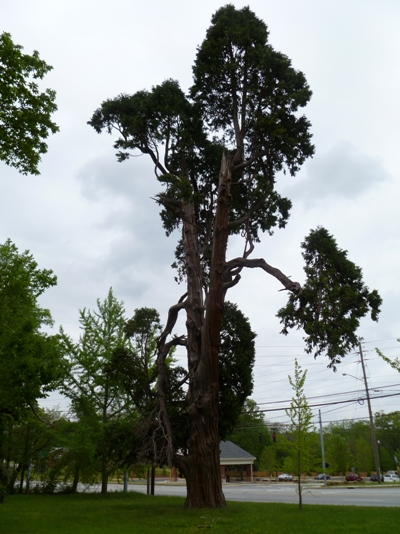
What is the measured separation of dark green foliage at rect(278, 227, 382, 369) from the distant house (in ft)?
154

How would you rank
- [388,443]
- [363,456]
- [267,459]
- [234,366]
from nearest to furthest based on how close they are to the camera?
[234,366]
[363,456]
[267,459]
[388,443]

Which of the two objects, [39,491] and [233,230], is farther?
[39,491]

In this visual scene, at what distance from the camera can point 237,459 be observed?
58.7 m

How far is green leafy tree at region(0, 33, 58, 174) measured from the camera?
1071 cm

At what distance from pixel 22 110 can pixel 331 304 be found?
9582 millimetres

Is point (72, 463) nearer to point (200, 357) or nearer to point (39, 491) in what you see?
point (39, 491)

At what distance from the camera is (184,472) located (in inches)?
630

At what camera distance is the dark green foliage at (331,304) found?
14.1m

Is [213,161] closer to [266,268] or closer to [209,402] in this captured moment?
[266,268]

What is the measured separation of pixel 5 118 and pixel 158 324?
42.2ft

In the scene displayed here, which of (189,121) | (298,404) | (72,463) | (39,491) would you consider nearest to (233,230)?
(189,121)

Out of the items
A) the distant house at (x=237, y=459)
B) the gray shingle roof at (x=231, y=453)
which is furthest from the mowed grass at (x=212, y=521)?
the gray shingle roof at (x=231, y=453)

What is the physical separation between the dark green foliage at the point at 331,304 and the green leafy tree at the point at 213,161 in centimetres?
20

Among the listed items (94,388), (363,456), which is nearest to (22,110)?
(94,388)
